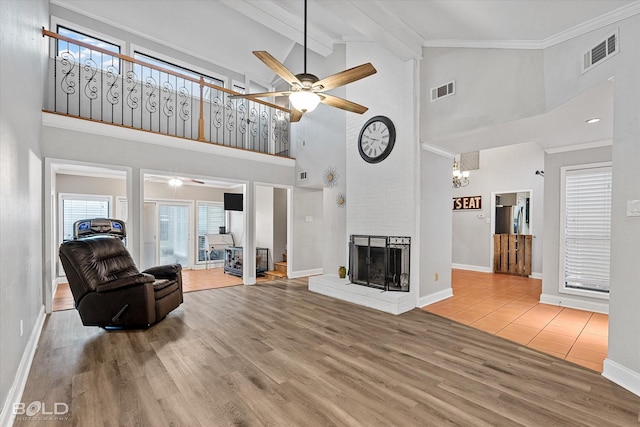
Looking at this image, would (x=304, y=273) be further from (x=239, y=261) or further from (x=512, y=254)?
(x=512, y=254)

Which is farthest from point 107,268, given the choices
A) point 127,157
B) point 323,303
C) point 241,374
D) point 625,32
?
point 625,32

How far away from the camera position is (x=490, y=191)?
7.74 metres

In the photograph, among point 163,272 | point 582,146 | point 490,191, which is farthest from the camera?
point 490,191

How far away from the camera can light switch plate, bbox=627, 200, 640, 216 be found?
7.51ft

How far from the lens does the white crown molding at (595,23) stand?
7.90 ft

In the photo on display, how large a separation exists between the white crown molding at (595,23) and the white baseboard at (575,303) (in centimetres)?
372

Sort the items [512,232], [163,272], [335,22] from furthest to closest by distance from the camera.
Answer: [512,232], [335,22], [163,272]

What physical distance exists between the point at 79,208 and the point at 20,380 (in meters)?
Result: 5.66

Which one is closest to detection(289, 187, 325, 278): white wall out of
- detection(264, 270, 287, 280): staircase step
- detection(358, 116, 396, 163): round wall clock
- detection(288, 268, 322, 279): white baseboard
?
detection(288, 268, 322, 279): white baseboard

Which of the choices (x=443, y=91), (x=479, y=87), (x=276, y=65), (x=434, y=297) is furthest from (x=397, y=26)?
(x=434, y=297)

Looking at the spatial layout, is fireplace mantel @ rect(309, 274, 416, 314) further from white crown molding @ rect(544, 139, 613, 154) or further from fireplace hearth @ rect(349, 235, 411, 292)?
white crown molding @ rect(544, 139, 613, 154)

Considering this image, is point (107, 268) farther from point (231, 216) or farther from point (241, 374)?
point (231, 216)

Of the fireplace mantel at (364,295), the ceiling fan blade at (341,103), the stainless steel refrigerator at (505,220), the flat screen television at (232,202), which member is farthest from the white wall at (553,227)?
the flat screen television at (232,202)

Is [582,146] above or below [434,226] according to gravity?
above
